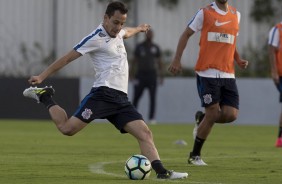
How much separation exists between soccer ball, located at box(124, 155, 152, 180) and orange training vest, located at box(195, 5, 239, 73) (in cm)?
262

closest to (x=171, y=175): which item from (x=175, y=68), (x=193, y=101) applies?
(x=175, y=68)

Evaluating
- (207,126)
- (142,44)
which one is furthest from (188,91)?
(207,126)

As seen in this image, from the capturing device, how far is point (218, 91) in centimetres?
1316

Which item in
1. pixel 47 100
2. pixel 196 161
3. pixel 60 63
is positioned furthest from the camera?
pixel 196 161

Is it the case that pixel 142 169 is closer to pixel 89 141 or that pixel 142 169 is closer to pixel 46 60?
pixel 89 141

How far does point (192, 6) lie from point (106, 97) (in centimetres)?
1807

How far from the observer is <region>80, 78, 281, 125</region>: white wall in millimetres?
27000

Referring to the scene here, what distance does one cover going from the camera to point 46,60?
2748 cm

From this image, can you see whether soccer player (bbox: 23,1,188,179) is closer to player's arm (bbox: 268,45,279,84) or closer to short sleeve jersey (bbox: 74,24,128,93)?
short sleeve jersey (bbox: 74,24,128,93)

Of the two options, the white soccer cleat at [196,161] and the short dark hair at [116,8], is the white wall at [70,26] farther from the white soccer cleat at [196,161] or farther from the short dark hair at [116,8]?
the short dark hair at [116,8]

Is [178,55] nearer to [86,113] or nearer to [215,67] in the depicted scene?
[215,67]

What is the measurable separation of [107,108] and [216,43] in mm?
2524

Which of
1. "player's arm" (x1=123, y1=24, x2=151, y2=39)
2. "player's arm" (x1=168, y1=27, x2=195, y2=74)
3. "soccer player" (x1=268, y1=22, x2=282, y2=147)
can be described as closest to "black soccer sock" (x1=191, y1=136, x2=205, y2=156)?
"player's arm" (x1=168, y1=27, x2=195, y2=74)

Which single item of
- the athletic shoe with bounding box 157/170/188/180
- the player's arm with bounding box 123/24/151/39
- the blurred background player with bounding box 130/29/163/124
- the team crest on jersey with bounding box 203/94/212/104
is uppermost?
the player's arm with bounding box 123/24/151/39
